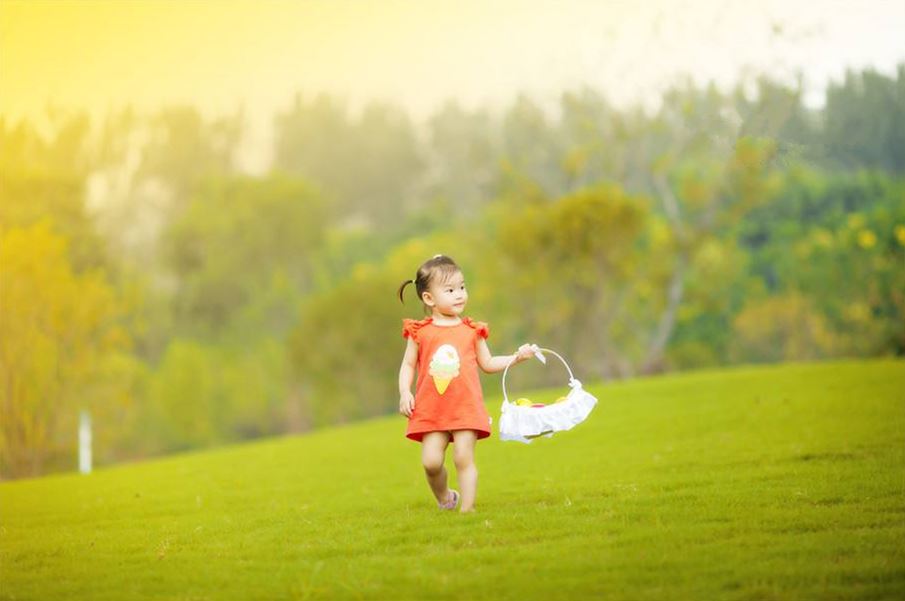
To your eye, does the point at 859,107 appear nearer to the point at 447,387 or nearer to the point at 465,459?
the point at 447,387

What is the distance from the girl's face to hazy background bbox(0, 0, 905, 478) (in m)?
9.65

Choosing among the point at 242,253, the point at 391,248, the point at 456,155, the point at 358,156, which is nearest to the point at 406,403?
the point at 242,253

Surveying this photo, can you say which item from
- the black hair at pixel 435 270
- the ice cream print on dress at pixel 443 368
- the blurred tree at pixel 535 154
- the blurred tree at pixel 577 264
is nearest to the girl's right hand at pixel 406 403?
the ice cream print on dress at pixel 443 368

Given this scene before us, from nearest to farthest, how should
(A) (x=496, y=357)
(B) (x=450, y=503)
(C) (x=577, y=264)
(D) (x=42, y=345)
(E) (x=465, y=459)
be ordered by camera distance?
(A) (x=496, y=357) < (E) (x=465, y=459) < (B) (x=450, y=503) < (D) (x=42, y=345) < (C) (x=577, y=264)

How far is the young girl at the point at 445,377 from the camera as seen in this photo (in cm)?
792

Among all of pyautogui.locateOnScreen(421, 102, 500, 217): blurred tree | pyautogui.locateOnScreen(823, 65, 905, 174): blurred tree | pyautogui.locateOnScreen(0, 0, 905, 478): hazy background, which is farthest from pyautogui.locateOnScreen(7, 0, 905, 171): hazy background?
pyautogui.locateOnScreen(421, 102, 500, 217): blurred tree

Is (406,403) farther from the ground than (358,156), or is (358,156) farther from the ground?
(358,156)

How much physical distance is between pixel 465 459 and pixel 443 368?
61 cm

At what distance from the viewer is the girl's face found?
26.3ft

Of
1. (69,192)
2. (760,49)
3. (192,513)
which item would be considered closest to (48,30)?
(69,192)

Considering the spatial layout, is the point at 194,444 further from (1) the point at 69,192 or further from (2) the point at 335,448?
(2) the point at 335,448

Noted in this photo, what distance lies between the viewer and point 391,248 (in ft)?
174

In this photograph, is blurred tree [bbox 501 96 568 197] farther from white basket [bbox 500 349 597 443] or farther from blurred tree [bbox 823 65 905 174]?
white basket [bbox 500 349 597 443]

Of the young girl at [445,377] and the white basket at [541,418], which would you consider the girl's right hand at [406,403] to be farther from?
the white basket at [541,418]
